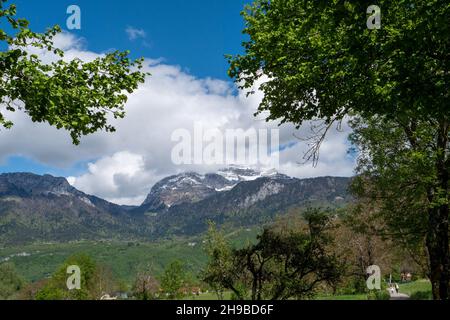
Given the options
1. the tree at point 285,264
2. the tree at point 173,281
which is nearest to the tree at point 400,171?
the tree at point 285,264

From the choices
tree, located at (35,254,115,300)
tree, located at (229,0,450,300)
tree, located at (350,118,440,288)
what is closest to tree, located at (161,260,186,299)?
tree, located at (35,254,115,300)

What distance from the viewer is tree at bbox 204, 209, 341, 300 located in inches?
926

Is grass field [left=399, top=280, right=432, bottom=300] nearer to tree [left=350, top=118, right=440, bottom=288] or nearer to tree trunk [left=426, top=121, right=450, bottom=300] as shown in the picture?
tree [left=350, top=118, right=440, bottom=288]

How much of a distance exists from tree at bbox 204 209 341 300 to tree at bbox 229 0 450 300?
628 cm

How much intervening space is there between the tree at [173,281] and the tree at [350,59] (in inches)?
5171

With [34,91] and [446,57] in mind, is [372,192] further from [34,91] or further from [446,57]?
[34,91]

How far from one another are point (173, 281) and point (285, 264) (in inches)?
5018

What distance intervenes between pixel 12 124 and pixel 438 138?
19.6m

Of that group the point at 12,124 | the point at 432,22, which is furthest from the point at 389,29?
the point at 12,124

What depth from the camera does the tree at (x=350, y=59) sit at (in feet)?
34.3

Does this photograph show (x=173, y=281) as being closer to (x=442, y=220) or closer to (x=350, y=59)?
(x=442, y=220)

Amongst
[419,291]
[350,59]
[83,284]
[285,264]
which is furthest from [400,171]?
[83,284]

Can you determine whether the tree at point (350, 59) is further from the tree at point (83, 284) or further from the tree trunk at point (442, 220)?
the tree at point (83, 284)

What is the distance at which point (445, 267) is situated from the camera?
20.6 m
